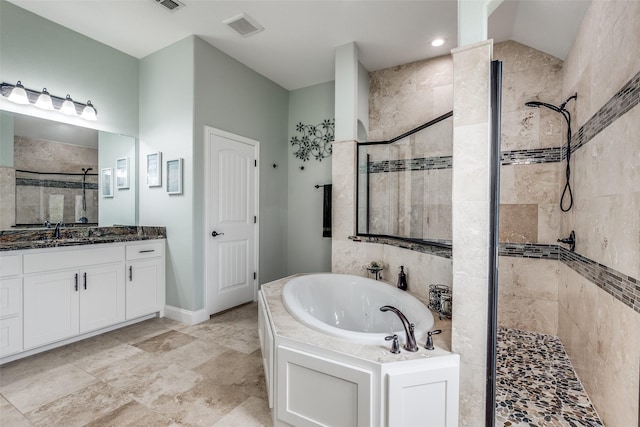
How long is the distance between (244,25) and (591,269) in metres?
3.23

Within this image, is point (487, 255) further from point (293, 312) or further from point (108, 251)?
point (108, 251)

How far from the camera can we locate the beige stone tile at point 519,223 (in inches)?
97.7

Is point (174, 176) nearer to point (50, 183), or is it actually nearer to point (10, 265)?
point (50, 183)

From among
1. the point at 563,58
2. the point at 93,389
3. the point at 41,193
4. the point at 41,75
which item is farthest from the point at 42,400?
the point at 563,58

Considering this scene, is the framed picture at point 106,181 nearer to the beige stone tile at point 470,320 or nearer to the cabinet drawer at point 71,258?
the cabinet drawer at point 71,258

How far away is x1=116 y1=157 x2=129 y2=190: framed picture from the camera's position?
10.3 feet

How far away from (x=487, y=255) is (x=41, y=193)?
3.57 m

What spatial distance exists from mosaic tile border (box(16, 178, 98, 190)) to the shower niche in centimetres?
276

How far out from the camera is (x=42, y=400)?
1699mm

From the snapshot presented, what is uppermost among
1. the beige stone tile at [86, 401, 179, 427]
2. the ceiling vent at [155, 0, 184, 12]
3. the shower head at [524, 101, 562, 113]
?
the ceiling vent at [155, 0, 184, 12]

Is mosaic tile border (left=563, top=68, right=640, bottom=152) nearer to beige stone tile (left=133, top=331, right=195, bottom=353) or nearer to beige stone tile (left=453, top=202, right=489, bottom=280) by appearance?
beige stone tile (left=453, top=202, right=489, bottom=280)

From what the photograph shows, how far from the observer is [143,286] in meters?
2.86

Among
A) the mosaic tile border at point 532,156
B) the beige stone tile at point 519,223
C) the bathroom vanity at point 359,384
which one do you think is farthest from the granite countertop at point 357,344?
the mosaic tile border at point 532,156

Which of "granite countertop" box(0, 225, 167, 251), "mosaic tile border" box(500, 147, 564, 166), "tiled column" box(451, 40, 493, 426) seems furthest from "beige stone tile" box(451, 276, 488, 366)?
"granite countertop" box(0, 225, 167, 251)
